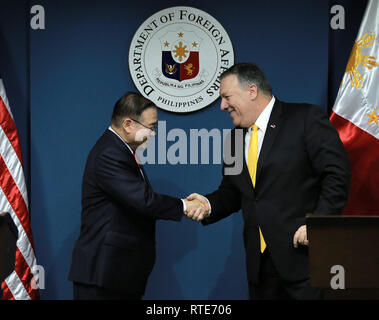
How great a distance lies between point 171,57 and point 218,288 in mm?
1632

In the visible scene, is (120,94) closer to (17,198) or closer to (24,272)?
(17,198)

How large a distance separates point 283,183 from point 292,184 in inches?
1.8

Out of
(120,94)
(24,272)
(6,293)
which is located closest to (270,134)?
(120,94)

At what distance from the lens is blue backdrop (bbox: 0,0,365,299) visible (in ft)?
11.7

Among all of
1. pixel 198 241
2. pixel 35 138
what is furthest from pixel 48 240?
pixel 198 241

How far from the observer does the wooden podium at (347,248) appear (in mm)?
1888

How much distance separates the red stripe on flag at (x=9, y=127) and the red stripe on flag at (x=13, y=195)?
12 cm

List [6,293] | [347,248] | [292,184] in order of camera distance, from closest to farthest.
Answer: [347,248], [292,184], [6,293]

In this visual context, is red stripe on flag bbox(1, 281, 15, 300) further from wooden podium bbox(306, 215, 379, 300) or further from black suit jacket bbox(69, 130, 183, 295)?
wooden podium bbox(306, 215, 379, 300)

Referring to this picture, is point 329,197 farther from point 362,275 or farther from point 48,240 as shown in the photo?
point 48,240

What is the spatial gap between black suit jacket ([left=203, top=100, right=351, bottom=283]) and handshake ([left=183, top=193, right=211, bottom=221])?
1.18 ft

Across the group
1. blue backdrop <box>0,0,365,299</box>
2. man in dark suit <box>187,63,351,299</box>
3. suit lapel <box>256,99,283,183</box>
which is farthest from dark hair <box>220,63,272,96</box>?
blue backdrop <box>0,0,365,299</box>

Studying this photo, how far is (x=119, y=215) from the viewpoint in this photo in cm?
269

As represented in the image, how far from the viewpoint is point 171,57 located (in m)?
3.59
